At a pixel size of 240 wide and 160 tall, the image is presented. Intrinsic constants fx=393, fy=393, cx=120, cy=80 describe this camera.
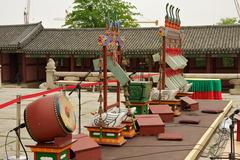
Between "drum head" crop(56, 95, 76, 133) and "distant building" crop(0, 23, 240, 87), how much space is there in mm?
16556

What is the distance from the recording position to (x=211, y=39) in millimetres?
24031

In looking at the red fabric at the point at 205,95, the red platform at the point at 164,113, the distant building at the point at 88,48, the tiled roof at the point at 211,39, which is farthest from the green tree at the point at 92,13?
the red platform at the point at 164,113

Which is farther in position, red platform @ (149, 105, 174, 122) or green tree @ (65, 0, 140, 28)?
green tree @ (65, 0, 140, 28)

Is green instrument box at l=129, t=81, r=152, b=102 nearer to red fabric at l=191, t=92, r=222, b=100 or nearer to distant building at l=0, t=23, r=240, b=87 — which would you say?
red fabric at l=191, t=92, r=222, b=100

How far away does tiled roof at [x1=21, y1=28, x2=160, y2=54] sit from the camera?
24.6 meters

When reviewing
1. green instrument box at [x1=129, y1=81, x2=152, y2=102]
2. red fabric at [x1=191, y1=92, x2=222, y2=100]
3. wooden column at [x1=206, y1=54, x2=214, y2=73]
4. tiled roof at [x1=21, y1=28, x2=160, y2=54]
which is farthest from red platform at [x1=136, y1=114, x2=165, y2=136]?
wooden column at [x1=206, y1=54, x2=214, y2=73]

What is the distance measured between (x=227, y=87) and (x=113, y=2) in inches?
698

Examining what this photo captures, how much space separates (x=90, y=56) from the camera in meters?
25.3

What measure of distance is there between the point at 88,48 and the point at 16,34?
7.00m

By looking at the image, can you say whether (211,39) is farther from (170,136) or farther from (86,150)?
(86,150)

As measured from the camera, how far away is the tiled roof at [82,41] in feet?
80.8

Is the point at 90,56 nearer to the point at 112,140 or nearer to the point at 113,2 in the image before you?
the point at 113,2

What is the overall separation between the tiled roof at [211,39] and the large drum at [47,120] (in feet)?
60.6

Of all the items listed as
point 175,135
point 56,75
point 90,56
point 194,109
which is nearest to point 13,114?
point 194,109
